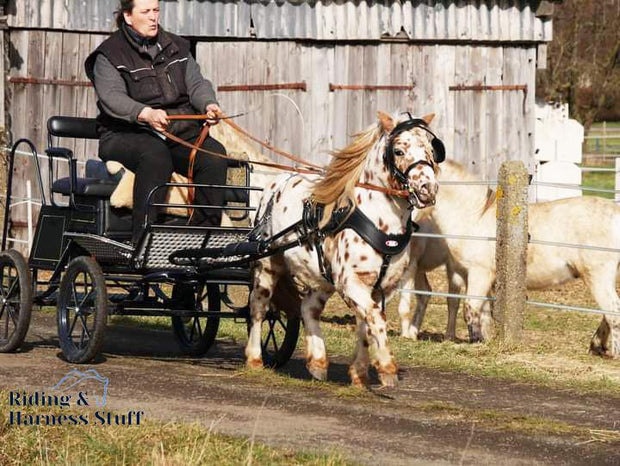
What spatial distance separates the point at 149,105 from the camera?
358 inches

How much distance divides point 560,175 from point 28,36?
10373mm

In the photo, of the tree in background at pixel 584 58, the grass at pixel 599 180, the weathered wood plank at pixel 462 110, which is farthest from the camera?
the tree in background at pixel 584 58

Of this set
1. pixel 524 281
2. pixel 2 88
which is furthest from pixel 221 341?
pixel 2 88

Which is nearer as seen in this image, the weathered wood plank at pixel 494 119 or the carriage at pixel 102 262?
the carriage at pixel 102 262

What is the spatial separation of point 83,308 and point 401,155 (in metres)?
2.73

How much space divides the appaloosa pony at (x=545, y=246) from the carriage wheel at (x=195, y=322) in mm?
2954

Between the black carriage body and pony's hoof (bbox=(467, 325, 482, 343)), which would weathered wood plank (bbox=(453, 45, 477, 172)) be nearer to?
pony's hoof (bbox=(467, 325, 482, 343))

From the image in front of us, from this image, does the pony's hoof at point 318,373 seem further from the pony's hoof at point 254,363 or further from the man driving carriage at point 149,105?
the man driving carriage at point 149,105

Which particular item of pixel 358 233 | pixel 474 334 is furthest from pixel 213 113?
pixel 474 334

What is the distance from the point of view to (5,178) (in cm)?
1512

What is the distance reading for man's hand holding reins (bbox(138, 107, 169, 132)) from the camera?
28.6 feet

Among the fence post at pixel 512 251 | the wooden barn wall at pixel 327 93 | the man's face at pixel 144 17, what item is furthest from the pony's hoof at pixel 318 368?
the wooden barn wall at pixel 327 93

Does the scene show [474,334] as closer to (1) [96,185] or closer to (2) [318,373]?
(2) [318,373]

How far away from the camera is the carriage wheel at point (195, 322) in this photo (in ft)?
31.9
